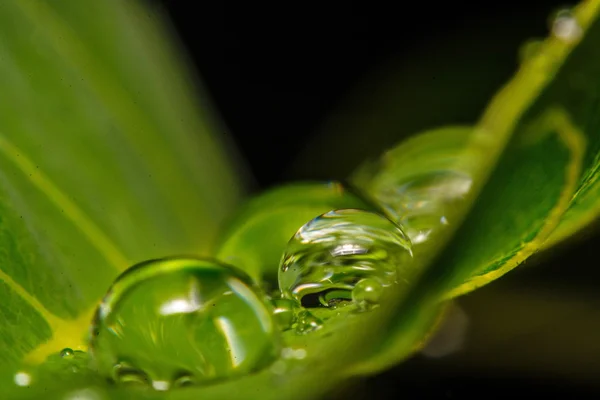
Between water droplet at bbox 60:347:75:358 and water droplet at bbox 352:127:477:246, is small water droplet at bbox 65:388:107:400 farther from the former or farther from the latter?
water droplet at bbox 352:127:477:246

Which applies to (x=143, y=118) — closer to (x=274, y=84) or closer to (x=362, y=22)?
(x=274, y=84)

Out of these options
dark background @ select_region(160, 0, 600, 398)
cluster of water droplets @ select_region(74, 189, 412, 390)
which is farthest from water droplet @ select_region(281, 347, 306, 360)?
dark background @ select_region(160, 0, 600, 398)

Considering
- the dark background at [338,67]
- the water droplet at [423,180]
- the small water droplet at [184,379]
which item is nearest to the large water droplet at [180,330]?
the small water droplet at [184,379]

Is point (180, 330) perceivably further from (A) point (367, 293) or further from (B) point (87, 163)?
(B) point (87, 163)

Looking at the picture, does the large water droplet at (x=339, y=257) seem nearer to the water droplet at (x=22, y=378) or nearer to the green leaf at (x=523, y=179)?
the green leaf at (x=523, y=179)

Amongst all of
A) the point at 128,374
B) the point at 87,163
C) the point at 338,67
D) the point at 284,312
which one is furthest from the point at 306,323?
the point at 338,67

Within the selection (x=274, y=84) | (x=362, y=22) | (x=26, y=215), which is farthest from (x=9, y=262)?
(x=362, y=22)
